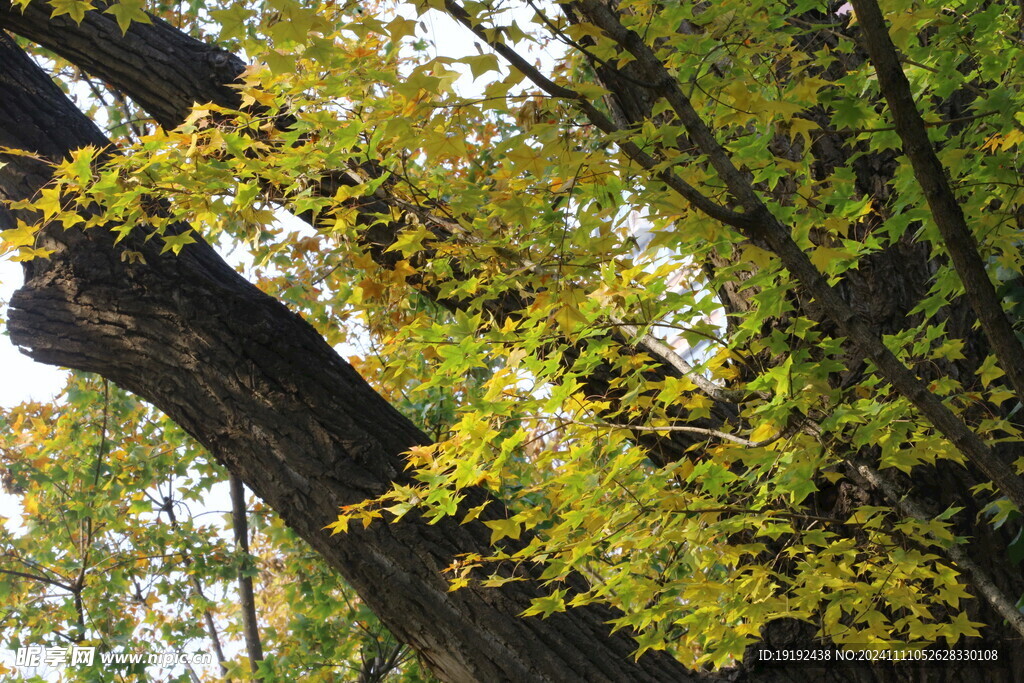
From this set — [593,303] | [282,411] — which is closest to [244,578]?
[282,411]

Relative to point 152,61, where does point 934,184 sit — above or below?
below

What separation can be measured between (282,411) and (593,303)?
1.03 m

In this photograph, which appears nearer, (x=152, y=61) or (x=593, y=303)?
(x=593, y=303)

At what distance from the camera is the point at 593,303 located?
6.08 ft

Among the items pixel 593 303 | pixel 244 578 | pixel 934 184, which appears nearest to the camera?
pixel 934 184

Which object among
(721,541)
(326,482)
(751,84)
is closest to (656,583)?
(721,541)

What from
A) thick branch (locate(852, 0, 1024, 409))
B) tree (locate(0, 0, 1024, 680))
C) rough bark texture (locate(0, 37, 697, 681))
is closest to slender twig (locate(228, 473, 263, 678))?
rough bark texture (locate(0, 37, 697, 681))

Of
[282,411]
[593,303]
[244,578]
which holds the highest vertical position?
[244,578]

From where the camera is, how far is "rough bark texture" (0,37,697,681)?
2223 millimetres

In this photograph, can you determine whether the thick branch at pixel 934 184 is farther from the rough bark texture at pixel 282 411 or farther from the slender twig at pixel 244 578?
the slender twig at pixel 244 578

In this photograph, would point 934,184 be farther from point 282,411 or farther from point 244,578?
point 244,578

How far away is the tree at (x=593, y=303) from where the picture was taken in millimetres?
1494

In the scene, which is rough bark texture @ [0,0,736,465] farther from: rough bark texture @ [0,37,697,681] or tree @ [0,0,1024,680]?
rough bark texture @ [0,37,697,681]

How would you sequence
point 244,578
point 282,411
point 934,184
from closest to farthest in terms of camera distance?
point 934,184 < point 282,411 < point 244,578
